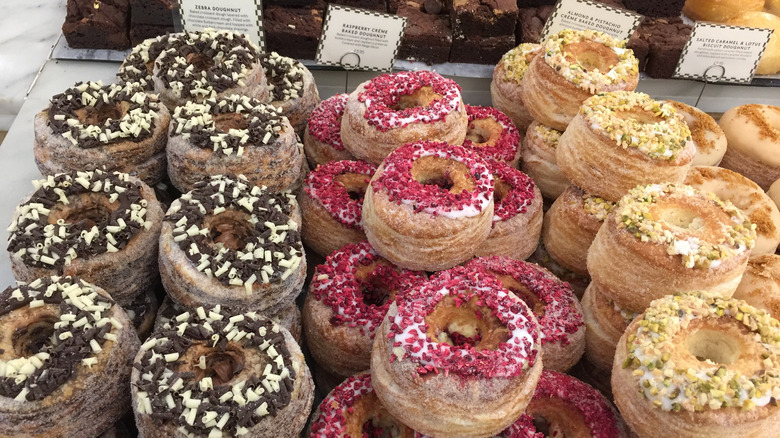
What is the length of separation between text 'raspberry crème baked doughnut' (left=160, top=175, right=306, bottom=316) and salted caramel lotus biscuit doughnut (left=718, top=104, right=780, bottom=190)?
9.26 ft

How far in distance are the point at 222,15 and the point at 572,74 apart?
2.07 metres

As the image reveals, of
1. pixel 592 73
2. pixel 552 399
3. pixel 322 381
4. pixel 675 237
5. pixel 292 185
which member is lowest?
pixel 322 381

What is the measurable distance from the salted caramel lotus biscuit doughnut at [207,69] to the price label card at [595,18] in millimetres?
1988

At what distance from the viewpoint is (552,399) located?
94.7 inches

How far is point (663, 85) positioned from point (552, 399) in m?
2.82

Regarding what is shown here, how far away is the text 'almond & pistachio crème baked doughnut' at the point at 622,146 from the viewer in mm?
2744

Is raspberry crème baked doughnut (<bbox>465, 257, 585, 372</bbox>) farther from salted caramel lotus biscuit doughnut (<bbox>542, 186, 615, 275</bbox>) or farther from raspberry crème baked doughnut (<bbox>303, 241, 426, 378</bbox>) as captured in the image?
raspberry crème baked doughnut (<bbox>303, 241, 426, 378</bbox>)

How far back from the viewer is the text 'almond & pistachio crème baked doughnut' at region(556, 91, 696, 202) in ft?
9.00

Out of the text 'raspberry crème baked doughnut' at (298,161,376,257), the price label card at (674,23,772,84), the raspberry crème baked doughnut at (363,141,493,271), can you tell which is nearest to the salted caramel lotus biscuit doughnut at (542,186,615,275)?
the raspberry crème baked doughnut at (363,141,493,271)

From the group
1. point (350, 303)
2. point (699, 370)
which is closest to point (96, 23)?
point (350, 303)

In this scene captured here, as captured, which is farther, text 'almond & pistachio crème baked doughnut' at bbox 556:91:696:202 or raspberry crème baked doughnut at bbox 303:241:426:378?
text 'almond & pistachio crème baked doughnut' at bbox 556:91:696:202

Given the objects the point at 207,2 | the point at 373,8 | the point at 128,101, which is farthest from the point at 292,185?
the point at 373,8

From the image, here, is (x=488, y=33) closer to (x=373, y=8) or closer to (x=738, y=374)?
(x=373, y=8)

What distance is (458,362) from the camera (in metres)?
2.05
